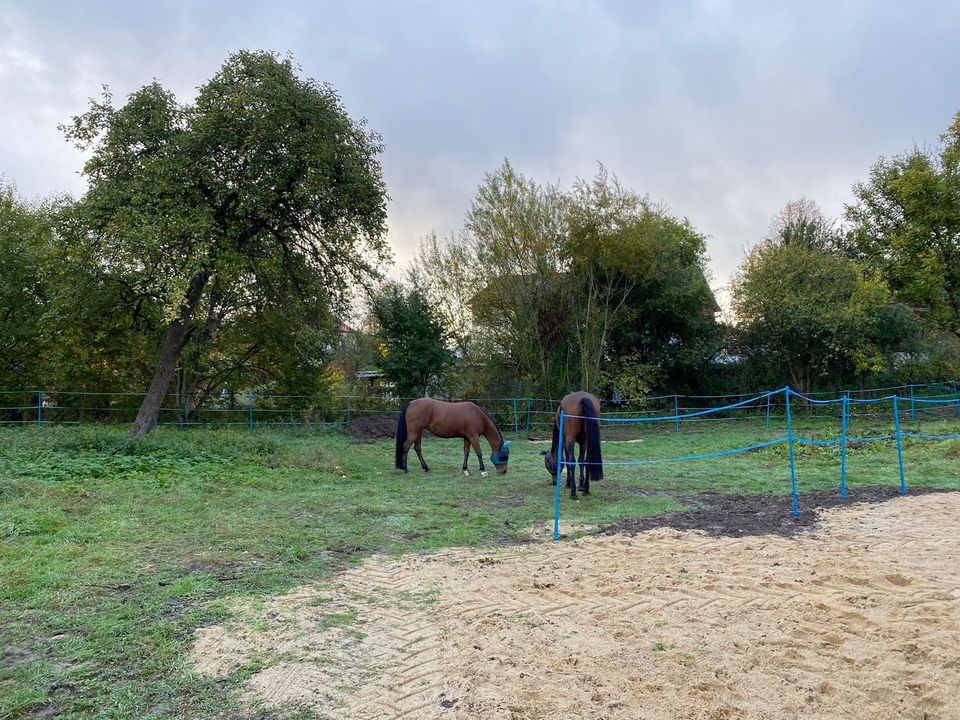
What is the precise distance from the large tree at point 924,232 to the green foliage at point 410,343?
54.5ft

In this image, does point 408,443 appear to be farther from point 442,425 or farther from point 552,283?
point 552,283

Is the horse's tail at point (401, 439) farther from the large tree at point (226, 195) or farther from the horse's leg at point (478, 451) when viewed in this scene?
the large tree at point (226, 195)

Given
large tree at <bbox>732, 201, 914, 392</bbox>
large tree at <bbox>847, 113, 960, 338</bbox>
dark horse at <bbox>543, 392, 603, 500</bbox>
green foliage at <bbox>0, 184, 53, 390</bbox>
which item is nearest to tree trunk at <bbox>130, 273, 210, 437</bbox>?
green foliage at <bbox>0, 184, 53, 390</bbox>

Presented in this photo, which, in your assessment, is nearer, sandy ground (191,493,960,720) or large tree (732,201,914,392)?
sandy ground (191,493,960,720)

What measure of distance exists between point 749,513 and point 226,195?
35.7 feet

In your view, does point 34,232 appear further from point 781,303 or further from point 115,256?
point 781,303

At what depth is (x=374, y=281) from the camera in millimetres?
14406

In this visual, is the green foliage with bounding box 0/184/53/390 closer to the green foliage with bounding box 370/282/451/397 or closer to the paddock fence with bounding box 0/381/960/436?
the paddock fence with bounding box 0/381/960/436

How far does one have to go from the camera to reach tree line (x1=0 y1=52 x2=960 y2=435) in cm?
1159

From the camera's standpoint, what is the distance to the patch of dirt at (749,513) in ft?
20.1

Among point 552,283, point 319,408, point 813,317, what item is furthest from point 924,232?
point 319,408

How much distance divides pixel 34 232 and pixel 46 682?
17590 mm

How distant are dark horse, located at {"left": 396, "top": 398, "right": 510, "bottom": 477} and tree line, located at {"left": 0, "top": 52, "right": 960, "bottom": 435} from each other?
4041 mm

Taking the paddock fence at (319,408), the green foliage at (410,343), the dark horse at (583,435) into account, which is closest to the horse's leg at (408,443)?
the dark horse at (583,435)
